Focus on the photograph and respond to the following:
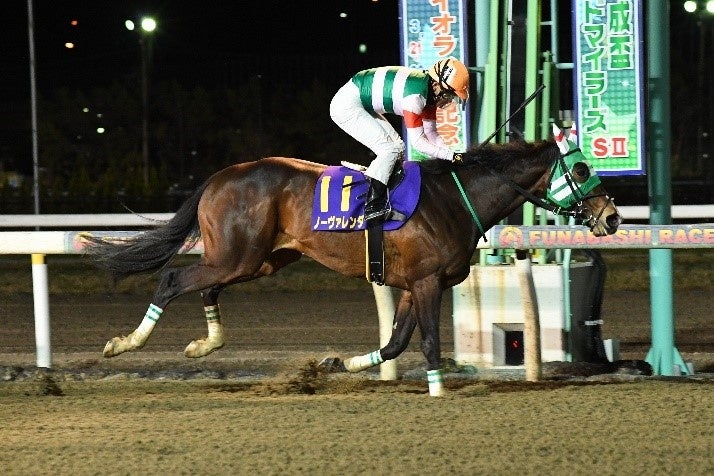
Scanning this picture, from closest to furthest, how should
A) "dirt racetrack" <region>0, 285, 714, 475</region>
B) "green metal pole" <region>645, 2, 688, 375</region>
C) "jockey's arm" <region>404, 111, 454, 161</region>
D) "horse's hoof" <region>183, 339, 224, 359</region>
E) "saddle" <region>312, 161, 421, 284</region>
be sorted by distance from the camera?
"dirt racetrack" <region>0, 285, 714, 475</region>
"jockey's arm" <region>404, 111, 454, 161</region>
"saddle" <region>312, 161, 421, 284</region>
"horse's hoof" <region>183, 339, 224, 359</region>
"green metal pole" <region>645, 2, 688, 375</region>

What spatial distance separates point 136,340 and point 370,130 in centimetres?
178

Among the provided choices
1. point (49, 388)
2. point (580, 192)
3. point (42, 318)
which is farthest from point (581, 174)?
point (42, 318)

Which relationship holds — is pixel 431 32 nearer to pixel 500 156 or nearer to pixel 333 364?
pixel 500 156

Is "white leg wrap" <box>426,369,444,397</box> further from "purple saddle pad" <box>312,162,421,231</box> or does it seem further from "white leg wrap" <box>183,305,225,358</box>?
"white leg wrap" <box>183,305,225,358</box>

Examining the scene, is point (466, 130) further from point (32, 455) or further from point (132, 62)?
point (132, 62)

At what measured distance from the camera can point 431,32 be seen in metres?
7.93

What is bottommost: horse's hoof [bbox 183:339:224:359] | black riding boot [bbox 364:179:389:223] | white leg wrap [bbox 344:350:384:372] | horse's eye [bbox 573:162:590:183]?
white leg wrap [bbox 344:350:384:372]

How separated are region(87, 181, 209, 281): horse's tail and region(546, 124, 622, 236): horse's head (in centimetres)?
213

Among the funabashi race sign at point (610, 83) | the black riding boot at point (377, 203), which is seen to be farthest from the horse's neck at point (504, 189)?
the funabashi race sign at point (610, 83)

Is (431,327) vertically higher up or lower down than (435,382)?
higher up

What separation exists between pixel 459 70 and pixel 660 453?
238cm

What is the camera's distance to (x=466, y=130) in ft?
26.5

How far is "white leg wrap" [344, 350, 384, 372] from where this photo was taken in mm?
6746

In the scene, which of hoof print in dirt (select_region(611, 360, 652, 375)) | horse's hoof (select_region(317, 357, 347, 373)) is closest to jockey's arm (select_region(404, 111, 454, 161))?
horse's hoof (select_region(317, 357, 347, 373))
